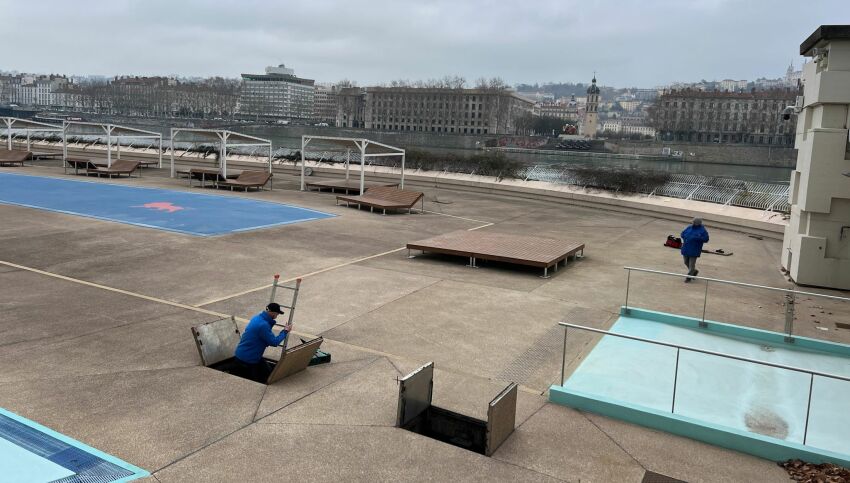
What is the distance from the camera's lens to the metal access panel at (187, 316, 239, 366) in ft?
26.8

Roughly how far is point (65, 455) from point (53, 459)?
99 millimetres

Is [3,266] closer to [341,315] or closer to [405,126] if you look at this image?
[341,315]

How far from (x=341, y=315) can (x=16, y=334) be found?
4685 mm

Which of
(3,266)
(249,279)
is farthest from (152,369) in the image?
(3,266)

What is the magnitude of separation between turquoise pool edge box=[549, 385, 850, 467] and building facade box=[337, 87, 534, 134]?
161647 mm

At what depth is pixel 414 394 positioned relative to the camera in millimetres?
6770

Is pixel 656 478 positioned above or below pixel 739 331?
below

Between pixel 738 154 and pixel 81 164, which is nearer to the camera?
pixel 81 164

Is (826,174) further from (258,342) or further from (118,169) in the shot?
(118,169)

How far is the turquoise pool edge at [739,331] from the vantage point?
9758 mm

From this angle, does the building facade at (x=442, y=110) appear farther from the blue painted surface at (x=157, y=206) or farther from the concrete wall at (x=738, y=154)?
the blue painted surface at (x=157, y=206)

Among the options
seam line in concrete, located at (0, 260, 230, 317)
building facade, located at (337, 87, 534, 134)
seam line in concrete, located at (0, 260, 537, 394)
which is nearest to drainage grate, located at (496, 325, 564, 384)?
seam line in concrete, located at (0, 260, 537, 394)

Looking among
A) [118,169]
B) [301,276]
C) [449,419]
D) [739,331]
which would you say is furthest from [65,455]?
[118,169]

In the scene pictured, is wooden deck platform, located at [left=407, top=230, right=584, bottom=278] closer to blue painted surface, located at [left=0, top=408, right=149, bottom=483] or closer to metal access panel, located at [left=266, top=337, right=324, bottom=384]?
metal access panel, located at [left=266, top=337, right=324, bottom=384]
